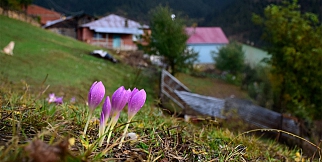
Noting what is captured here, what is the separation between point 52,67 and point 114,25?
2489 cm

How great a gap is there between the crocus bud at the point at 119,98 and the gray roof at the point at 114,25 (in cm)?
3718

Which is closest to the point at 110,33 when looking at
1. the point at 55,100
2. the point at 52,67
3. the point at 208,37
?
the point at 208,37

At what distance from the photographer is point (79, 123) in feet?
4.34

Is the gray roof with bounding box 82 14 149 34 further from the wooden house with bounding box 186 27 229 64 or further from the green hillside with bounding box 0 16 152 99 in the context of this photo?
the green hillside with bounding box 0 16 152 99

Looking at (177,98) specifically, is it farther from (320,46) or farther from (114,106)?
(114,106)

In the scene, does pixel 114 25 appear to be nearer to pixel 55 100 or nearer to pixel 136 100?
pixel 55 100

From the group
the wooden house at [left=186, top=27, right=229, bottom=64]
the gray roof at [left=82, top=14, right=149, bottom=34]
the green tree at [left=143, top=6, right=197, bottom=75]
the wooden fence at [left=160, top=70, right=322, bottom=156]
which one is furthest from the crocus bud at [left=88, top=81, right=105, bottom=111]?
the wooden house at [left=186, top=27, right=229, bottom=64]

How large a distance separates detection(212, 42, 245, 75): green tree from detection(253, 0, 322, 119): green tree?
2081cm

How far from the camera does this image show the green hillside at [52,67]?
Answer: 11.8m

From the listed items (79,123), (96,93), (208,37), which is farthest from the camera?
(208,37)

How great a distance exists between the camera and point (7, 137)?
877mm

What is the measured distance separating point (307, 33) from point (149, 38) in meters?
10.3

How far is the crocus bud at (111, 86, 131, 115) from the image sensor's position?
998 millimetres

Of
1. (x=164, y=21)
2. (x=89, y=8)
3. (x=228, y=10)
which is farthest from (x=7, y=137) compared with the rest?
(x=228, y=10)
